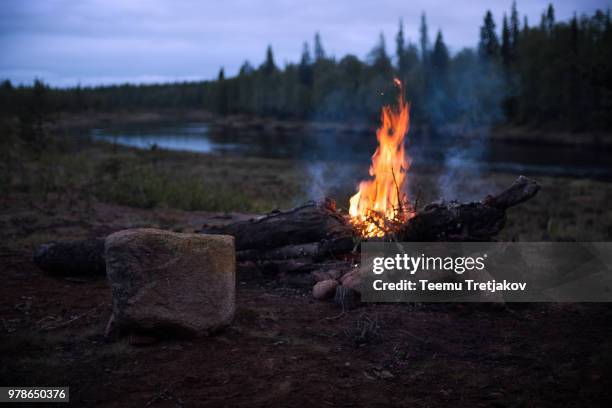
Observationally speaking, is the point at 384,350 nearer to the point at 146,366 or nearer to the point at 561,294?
the point at 146,366

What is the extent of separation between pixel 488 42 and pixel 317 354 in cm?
6985

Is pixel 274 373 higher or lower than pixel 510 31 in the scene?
lower

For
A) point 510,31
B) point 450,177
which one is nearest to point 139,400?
point 450,177

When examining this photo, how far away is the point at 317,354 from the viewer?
4945mm

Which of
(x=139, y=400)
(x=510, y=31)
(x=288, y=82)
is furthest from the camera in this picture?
(x=288, y=82)

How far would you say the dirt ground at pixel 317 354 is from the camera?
4.21 meters

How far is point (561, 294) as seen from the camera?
21.7 feet

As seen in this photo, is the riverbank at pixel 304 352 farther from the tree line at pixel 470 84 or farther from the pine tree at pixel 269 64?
the pine tree at pixel 269 64

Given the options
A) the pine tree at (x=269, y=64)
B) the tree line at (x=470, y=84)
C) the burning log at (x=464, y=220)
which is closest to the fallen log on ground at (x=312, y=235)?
the burning log at (x=464, y=220)

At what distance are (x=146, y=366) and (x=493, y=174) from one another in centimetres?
2648

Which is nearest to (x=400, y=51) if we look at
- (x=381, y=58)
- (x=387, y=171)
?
(x=381, y=58)

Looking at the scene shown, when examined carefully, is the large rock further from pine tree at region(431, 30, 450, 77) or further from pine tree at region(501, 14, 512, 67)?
pine tree at region(431, 30, 450, 77)

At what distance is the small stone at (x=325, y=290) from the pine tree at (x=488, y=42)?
6417 centimetres

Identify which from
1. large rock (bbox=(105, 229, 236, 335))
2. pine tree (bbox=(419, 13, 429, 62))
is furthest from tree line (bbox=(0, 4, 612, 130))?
large rock (bbox=(105, 229, 236, 335))
